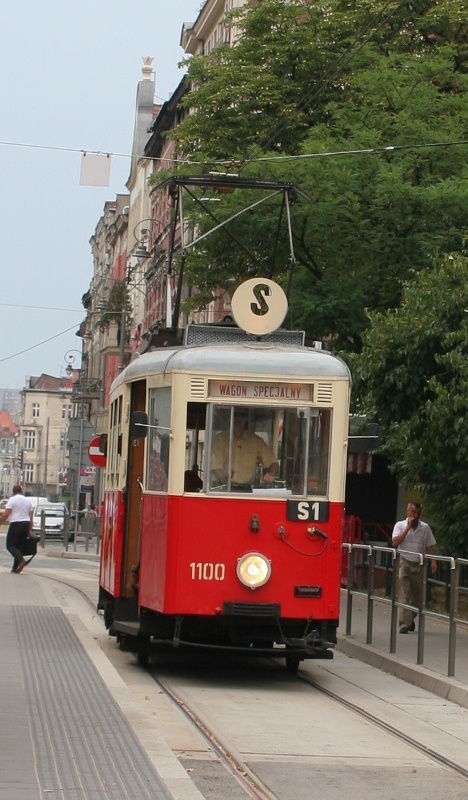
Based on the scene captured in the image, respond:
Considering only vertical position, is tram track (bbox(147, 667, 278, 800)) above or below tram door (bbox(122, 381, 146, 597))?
below

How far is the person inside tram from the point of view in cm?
1341

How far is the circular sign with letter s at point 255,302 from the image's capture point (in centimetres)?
1423

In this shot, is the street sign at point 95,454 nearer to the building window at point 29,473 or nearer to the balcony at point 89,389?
the balcony at point 89,389

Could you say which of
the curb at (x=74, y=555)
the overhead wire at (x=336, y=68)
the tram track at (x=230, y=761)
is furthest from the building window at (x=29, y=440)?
the tram track at (x=230, y=761)

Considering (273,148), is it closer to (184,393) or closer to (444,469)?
(444,469)

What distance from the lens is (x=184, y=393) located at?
13.5 metres

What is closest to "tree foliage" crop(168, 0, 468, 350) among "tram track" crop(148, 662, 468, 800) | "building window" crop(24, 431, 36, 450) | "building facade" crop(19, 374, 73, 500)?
"tram track" crop(148, 662, 468, 800)

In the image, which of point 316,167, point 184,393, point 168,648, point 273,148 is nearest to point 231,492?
point 184,393

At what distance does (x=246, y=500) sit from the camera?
13.4 m

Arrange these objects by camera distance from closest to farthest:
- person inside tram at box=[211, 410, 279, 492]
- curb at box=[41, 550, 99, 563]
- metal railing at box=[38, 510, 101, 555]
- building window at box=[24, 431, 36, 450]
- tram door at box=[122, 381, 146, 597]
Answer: person inside tram at box=[211, 410, 279, 492]
tram door at box=[122, 381, 146, 597]
curb at box=[41, 550, 99, 563]
metal railing at box=[38, 510, 101, 555]
building window at box=[24, 431, 36, 450]

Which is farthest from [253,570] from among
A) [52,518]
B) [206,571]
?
[52,518]

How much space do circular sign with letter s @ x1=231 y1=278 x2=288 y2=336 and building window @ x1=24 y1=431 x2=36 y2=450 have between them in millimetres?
159959

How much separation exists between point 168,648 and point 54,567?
19541 millimetres

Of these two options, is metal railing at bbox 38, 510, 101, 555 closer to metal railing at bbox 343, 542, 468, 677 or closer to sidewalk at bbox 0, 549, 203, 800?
metal railing at bbox 343, 542, 468, 677
